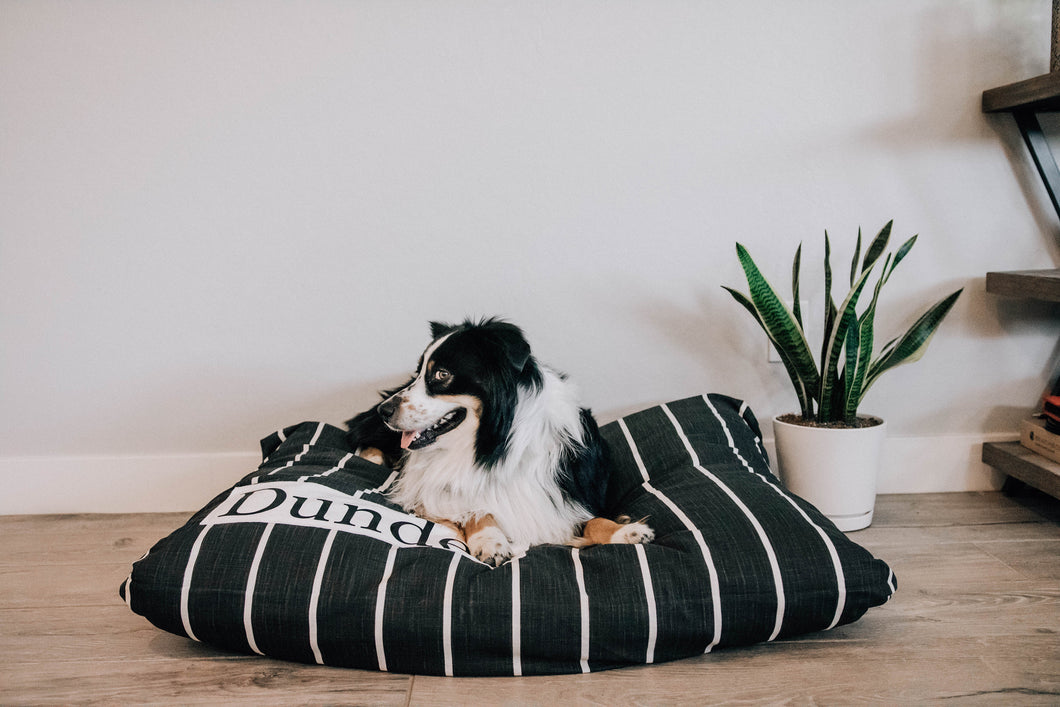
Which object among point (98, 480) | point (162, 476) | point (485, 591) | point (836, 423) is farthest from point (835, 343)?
point (98, 480)

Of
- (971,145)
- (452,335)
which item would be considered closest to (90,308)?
(452,335)

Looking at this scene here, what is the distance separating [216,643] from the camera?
51.9 inches

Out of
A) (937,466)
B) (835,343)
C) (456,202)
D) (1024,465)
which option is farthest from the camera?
(937,466)

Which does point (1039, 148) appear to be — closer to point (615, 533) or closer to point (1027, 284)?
point (1027, 284)

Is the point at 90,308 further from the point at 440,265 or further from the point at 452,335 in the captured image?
the point at 452,335

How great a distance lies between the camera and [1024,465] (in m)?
2.06

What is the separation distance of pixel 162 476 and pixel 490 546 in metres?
1.35

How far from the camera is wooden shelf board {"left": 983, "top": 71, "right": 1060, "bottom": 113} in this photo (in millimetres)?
1891

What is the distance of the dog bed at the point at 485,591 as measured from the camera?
1244 mm

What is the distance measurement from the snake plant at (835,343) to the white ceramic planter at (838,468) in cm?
9

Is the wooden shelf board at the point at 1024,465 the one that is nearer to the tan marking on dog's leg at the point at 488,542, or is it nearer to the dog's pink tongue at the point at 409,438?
the tan marking on dog's leg at the point at 488,542

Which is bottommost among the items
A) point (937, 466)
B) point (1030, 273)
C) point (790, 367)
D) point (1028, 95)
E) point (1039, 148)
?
point (937, 466)

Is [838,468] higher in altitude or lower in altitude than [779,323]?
lower

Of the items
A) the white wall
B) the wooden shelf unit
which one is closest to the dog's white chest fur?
the white wall
